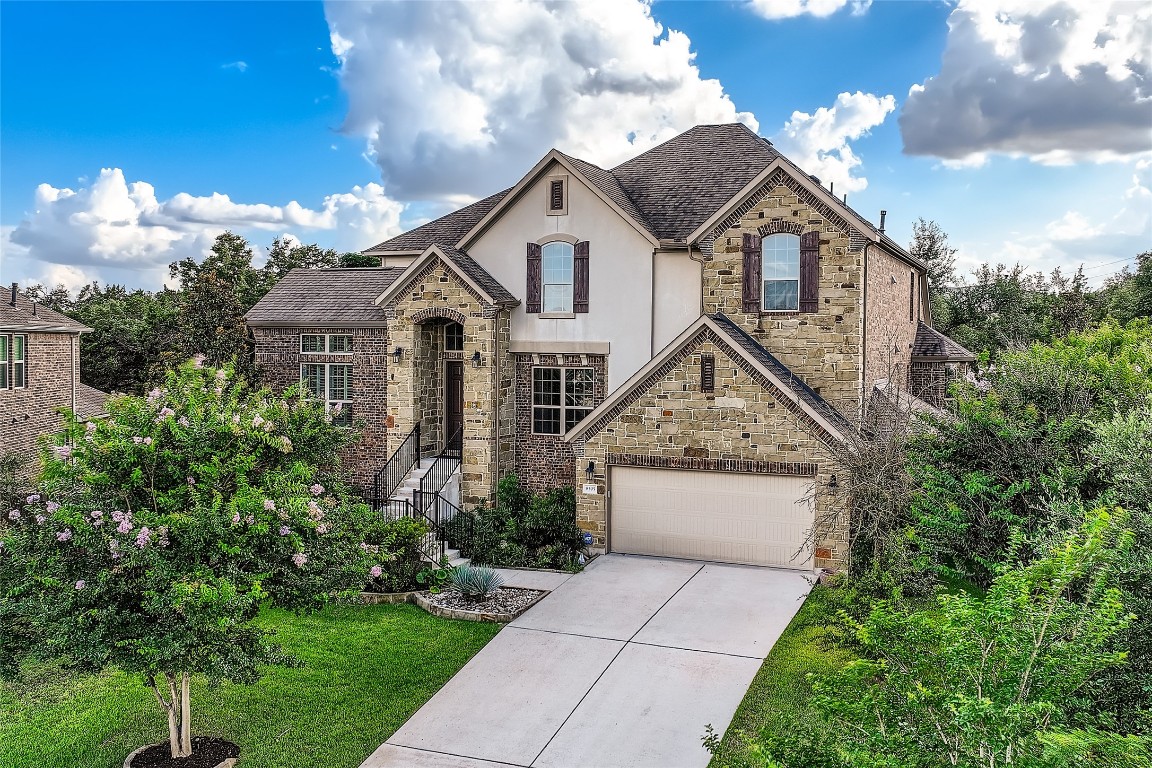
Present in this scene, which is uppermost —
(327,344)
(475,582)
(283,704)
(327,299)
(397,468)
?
(327,299)

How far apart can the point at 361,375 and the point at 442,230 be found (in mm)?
4857

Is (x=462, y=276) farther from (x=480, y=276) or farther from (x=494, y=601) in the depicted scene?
(x=494, y=601)

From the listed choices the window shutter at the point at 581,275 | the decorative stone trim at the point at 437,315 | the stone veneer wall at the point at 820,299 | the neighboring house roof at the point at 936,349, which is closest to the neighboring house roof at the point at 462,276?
the decorative stone trim at the point at 437,315

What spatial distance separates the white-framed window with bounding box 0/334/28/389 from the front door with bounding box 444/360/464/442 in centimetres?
1252

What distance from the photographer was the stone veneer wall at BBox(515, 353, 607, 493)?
70.9 feet

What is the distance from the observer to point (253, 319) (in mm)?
24219

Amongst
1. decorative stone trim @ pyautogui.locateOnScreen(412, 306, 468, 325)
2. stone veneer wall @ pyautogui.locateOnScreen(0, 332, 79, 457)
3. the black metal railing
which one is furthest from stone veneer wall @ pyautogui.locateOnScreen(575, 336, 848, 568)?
stone veneer wall @ pyautogui.locateOnScreen(0, 332, 79, 457)

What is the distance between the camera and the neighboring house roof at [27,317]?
23734mm

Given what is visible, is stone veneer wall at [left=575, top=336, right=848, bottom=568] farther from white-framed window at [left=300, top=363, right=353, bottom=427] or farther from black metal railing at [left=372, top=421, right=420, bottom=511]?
white-framed window at [left=300, top=363, right=353, bottom=427]

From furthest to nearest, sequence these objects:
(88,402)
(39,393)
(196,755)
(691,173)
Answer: (88,402)
(39,393)
(691,173)
(196,755)

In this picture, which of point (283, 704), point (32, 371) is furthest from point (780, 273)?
point (32, 371)

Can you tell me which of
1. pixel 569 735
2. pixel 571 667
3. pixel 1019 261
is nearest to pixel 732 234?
pixel 571 667

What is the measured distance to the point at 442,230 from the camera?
24.5 metres

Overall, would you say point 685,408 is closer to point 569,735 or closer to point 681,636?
point 681,636
